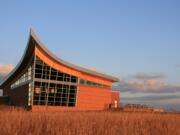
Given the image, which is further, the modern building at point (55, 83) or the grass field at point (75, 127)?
the modern building at point (55, 83)

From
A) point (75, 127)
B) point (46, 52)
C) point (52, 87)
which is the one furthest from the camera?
point (52, 87)

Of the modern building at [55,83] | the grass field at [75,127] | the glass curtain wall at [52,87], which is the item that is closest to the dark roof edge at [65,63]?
the modern building at [55,83]

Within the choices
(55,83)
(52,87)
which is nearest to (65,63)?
(55,83)

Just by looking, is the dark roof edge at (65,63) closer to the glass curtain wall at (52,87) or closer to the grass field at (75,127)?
the glass curtain wall at (52,87)

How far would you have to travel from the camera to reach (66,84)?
50344mm

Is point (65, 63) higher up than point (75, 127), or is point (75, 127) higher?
point (65, 63)

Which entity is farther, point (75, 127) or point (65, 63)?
point (65, 63)

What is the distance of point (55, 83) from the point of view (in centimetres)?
4909

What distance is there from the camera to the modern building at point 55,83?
47.8m

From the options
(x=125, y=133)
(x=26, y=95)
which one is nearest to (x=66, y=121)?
(x=125, y=133)

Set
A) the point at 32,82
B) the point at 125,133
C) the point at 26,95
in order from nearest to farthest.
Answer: the point at 125,133
the point at 32,82
the point at 26,95

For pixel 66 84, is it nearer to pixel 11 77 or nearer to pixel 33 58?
pixel 33 58

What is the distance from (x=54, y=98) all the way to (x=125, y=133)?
38945 mm

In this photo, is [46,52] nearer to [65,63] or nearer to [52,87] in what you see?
[65,63]
